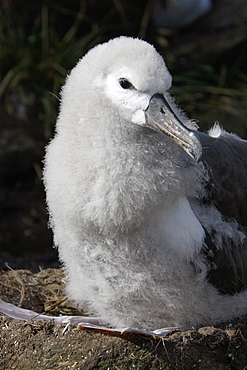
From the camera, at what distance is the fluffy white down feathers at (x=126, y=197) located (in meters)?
2.30

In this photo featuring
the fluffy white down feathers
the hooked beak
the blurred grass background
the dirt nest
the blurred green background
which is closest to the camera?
the hooked beak

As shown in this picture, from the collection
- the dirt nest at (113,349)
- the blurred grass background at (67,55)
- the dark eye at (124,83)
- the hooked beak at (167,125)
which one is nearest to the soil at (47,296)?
the dirt nest at (113,349)

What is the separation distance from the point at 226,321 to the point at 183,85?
3.25 meters

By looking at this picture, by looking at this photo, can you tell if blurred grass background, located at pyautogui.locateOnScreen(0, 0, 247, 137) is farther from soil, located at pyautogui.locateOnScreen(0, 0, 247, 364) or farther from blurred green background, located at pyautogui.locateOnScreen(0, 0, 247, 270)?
soil, located at pyautogui.locateOnScreen(0, 0, 247, 364)

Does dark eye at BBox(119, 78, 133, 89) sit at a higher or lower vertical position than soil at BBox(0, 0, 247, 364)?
higher

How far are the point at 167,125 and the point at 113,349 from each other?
3.23 ft

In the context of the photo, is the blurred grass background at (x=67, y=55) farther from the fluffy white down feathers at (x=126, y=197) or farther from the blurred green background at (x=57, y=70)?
the fluffy white down feathers at (x=126, y=197)

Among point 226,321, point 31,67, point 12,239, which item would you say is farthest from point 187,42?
point 226,321

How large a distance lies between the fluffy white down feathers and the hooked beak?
0.04 meters

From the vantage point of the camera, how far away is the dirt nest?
7.99 feet

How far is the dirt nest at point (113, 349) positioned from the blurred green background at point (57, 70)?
2.18 metres

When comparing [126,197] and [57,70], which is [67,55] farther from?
[126,197]

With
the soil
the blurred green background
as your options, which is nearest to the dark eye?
the soil

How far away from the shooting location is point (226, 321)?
9.09ft
